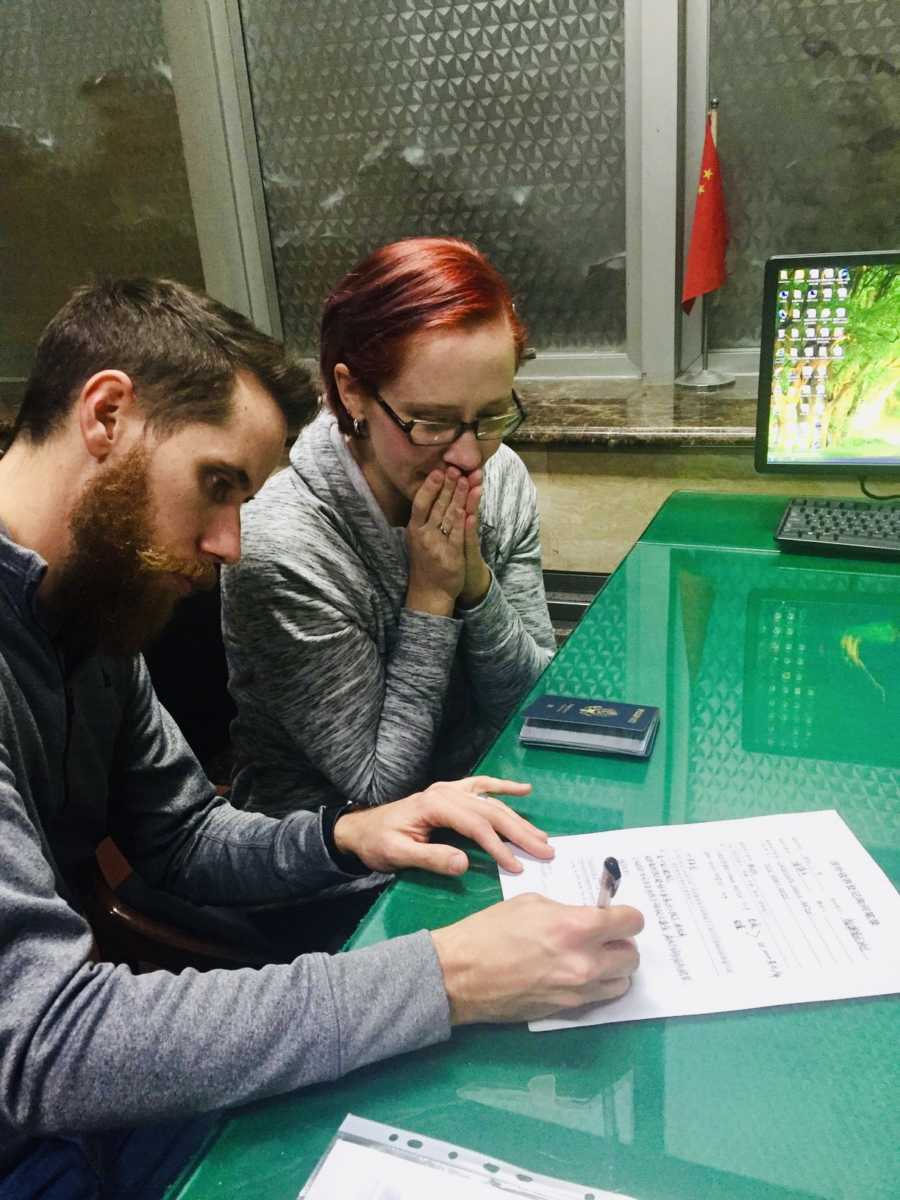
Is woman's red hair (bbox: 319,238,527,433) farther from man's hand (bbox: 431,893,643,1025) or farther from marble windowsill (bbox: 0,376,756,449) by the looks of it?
marble windowsill (bbox: 0,376,756,449)

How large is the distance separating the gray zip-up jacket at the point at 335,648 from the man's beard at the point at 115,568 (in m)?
0.25

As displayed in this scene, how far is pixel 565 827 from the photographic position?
91 cm

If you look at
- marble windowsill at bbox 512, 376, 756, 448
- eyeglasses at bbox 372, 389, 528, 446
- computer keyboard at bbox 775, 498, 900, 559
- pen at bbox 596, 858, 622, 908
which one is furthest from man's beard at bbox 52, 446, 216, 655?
marble windowsill at bbox 512, 376, 756, 448

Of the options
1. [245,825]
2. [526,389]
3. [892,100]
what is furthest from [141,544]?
[892,100]

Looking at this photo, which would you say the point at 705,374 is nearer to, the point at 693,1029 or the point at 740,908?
the point at 740,908

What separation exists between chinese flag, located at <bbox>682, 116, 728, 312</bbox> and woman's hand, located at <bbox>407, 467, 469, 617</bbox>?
135 cm

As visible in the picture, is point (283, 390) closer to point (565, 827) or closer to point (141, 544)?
point (141, 544)

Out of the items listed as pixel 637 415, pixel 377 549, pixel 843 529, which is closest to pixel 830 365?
pixel 843 529

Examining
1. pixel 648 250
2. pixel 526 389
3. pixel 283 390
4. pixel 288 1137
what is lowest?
pixel 526 389

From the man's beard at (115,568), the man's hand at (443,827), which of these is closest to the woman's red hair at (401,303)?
the man's beard at (115,568)

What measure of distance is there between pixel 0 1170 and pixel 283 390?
2.44ft

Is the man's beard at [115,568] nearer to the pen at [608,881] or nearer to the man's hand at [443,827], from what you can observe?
the man's hand at [443,827]

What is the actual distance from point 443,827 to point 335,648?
1.15 ft

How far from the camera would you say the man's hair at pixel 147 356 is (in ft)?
2.90
